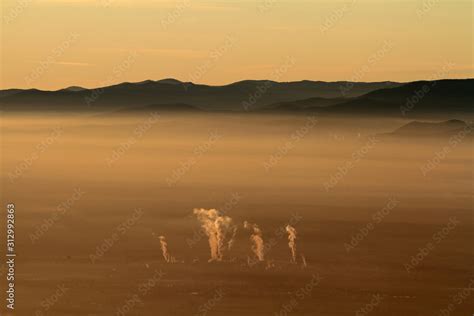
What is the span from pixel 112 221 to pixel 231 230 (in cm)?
361

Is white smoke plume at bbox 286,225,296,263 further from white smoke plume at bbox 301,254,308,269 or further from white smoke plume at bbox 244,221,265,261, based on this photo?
white smoke plume at bbox 244,221,265,261

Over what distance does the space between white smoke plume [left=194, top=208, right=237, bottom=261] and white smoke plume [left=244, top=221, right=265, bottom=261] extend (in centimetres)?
45

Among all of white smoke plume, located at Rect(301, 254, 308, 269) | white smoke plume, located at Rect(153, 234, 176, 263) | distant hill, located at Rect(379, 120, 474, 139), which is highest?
distant hill, located at Rect(379, 120, 474, 139)

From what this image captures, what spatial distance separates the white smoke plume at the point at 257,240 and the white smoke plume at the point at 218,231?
445mm

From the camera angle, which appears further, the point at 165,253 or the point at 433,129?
the point at 433,129

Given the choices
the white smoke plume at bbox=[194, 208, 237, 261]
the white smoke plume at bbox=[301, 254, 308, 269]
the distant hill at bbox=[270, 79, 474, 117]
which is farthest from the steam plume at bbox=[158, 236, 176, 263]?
the distant hill at bbox=[270, 79, 474, 117]

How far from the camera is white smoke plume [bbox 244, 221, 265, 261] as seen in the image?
25.7m

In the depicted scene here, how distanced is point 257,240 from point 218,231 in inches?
33.6

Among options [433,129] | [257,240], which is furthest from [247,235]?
[433,129]

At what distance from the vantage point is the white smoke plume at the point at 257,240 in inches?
1013

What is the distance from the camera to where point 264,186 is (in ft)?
125

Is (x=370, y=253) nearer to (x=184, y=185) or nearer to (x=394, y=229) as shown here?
(x=394, y=229)

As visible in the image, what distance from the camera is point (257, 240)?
27359 mm

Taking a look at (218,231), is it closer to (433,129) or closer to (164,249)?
(164,249)
